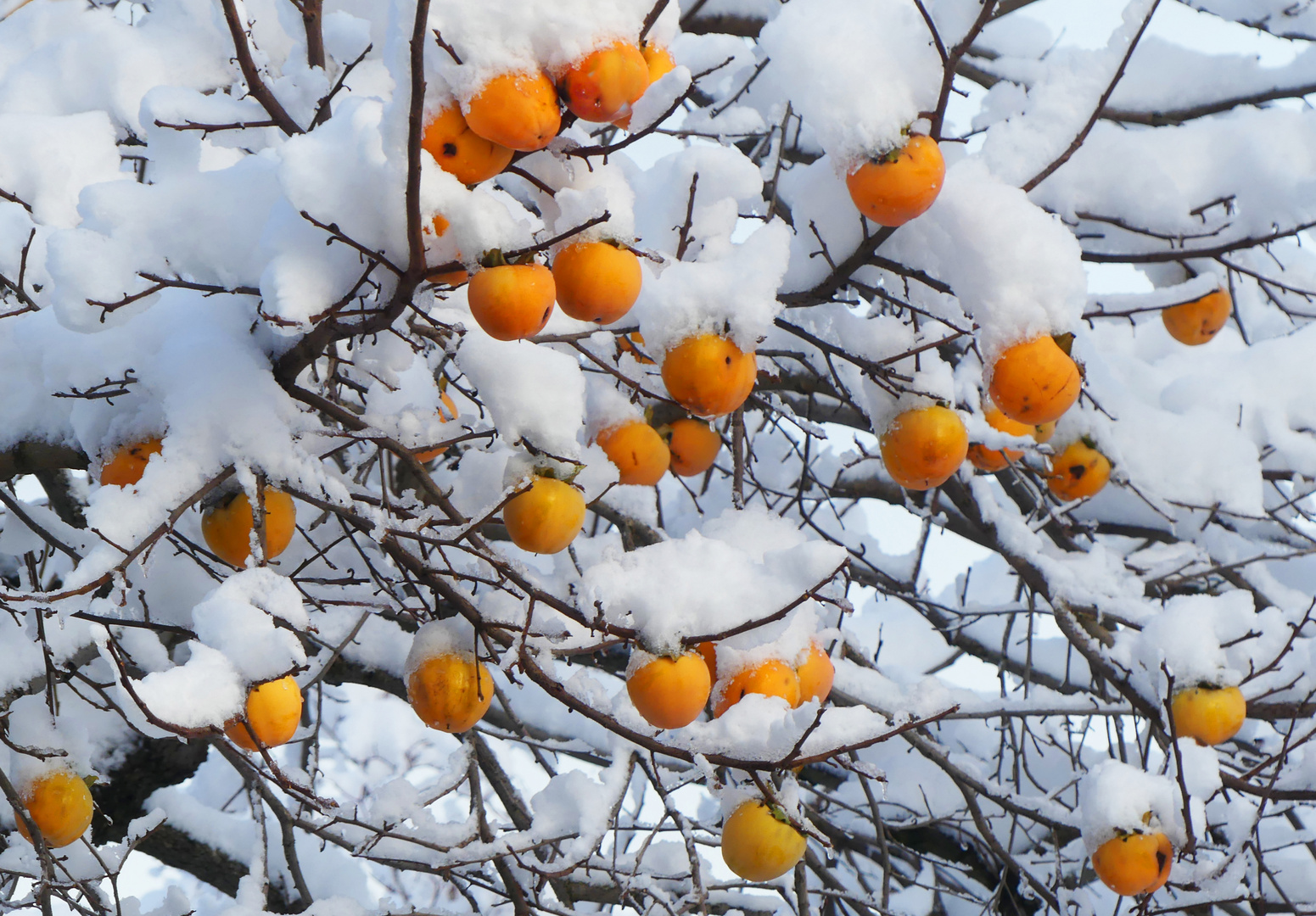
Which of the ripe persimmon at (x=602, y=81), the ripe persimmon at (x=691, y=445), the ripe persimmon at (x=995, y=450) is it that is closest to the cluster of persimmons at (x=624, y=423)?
the ripe persimmon at (x=602, y=81)

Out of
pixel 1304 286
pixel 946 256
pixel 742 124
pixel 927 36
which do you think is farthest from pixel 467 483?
pixel 1304 286

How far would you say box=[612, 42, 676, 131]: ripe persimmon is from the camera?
1.53 metres

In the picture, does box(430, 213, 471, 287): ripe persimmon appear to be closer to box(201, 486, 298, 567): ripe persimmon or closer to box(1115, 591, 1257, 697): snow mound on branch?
box(201, 486, 298, 567): ripe persimmon

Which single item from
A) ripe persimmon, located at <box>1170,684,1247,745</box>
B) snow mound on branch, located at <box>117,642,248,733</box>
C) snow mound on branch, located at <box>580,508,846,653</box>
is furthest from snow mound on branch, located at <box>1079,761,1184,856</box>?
snow mound on branch, located at <box>117,642,248,733</box>

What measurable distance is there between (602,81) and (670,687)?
32.9 inches

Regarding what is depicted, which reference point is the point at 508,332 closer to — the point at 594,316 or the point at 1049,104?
the point at 594,316

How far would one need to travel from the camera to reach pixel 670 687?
4.91 feet

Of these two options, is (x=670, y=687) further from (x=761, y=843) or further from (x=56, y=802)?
(x=56, y=802)

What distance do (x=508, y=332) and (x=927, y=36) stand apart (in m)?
0.92

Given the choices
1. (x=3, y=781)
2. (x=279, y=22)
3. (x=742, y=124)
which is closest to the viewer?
(x=3, y=781)

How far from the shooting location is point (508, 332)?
1.33 m

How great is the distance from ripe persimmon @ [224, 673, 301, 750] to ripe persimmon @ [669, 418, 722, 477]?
43.4 inches

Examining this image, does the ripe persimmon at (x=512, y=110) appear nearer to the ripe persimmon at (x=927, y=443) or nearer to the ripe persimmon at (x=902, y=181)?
the ripe persimmon at (x=902, y=181)

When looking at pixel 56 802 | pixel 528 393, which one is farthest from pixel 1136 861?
pixel 56 802
